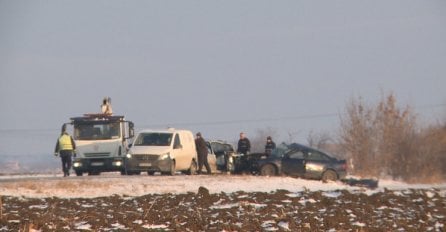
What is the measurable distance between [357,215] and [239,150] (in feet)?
67.4

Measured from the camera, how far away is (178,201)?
25.8 metres

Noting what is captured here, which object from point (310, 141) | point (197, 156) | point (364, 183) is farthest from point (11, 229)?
point (310, 141)

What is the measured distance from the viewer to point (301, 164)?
4112 centimetres

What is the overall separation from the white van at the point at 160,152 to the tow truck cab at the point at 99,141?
3.41ft

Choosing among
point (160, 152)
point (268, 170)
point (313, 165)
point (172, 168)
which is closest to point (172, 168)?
point (172, 168)

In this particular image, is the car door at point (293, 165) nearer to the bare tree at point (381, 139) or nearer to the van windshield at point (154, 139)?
the van windshield at point (154, 139)

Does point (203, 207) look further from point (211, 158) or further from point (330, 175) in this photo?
point (211, 158)

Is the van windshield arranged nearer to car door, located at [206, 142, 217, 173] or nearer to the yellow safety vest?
the yellow safety vest

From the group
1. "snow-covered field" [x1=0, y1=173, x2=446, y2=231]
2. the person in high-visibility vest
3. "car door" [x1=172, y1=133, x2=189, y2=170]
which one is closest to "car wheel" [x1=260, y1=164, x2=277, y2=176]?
"car door" [x1=172, y1=133, x2=189, y2=170]

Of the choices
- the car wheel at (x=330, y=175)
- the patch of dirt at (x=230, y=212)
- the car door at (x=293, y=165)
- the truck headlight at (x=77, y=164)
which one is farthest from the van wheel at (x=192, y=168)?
the patch of dirt at (x=230, y=212)

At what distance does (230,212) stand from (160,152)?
1477cm

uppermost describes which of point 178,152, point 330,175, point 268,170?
point 178,152

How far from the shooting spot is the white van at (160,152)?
37219mm

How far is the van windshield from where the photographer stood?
125 feet
